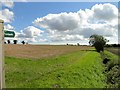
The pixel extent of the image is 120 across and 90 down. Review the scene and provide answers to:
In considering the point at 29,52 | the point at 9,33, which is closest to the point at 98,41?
the point at 29,52

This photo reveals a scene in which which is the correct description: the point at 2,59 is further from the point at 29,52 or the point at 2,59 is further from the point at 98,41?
the point at 98,41

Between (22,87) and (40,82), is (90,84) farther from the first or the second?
(22,87)

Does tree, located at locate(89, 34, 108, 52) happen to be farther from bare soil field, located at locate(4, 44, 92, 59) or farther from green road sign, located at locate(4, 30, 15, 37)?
green road sign, located at locate(4, 30, 15, 37)

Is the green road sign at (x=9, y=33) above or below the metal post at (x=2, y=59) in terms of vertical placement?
above

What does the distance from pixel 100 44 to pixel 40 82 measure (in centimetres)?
6462

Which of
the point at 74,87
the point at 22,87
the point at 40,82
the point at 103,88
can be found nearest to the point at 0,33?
the point at 22,87

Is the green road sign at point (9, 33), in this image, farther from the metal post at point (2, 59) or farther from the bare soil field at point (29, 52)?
the bare soil field at point (29, 52)

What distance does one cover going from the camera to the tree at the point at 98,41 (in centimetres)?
7931

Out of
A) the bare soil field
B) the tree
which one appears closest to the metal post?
the bare soil field

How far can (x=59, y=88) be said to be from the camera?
1508 centimetres

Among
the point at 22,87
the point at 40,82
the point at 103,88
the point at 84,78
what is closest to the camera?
the point at 22,87

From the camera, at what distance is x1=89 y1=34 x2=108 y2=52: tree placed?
79.3 m

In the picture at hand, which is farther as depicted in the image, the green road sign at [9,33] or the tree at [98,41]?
the tree at [98,41]

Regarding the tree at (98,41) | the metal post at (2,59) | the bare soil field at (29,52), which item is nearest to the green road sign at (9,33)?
the metal post at (2,59)
